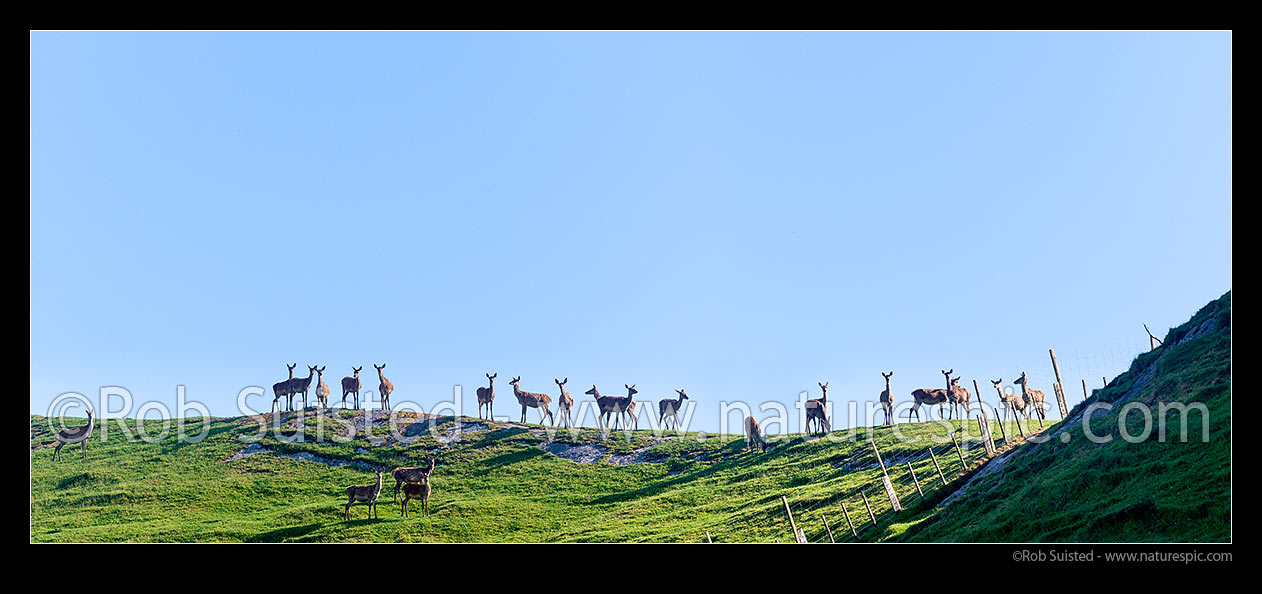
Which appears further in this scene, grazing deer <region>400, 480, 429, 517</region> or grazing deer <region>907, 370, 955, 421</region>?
grazing deer <region>907, 370, 955, 421</region>

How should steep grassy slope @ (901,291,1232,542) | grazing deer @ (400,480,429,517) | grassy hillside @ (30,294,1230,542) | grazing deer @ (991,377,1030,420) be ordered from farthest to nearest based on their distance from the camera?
1. grazing deer @ (991,377,1030,420)
2. grazing deer @ (400,480,429,517)
3. grassy hillside @ (30,294,1230,542)
4. steep grassy slope @ (901,291,1232,542)

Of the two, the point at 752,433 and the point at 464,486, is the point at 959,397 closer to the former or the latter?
the point at 752,433

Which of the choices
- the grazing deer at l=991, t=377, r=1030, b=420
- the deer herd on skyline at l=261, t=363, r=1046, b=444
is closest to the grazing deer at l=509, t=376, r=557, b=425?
the deer herd on skyline at l=261, t=363, r=1046, b=444

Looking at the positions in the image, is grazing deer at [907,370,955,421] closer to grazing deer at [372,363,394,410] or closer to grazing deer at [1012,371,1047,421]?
grazing deer at [1012,371,1047,421]

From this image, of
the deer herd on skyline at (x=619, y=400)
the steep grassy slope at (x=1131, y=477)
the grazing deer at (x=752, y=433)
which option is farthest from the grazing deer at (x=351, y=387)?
the steep grassy slope at (x=1131, y=477)

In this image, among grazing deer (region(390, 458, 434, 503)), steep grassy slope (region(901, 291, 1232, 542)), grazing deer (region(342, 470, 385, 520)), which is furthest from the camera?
grazing deer (region(390, 458, 434, 503))

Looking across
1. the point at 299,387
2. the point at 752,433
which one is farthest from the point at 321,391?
the point at 752,433

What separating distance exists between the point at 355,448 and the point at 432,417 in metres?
6.90

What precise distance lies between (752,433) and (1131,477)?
25.6 m

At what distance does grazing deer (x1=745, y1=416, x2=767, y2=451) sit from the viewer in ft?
166

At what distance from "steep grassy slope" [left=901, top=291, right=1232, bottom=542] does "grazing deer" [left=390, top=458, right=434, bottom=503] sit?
2101 cm

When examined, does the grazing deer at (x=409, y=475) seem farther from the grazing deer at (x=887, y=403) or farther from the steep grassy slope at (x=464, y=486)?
the grazing deer at (x=887, y=403)
